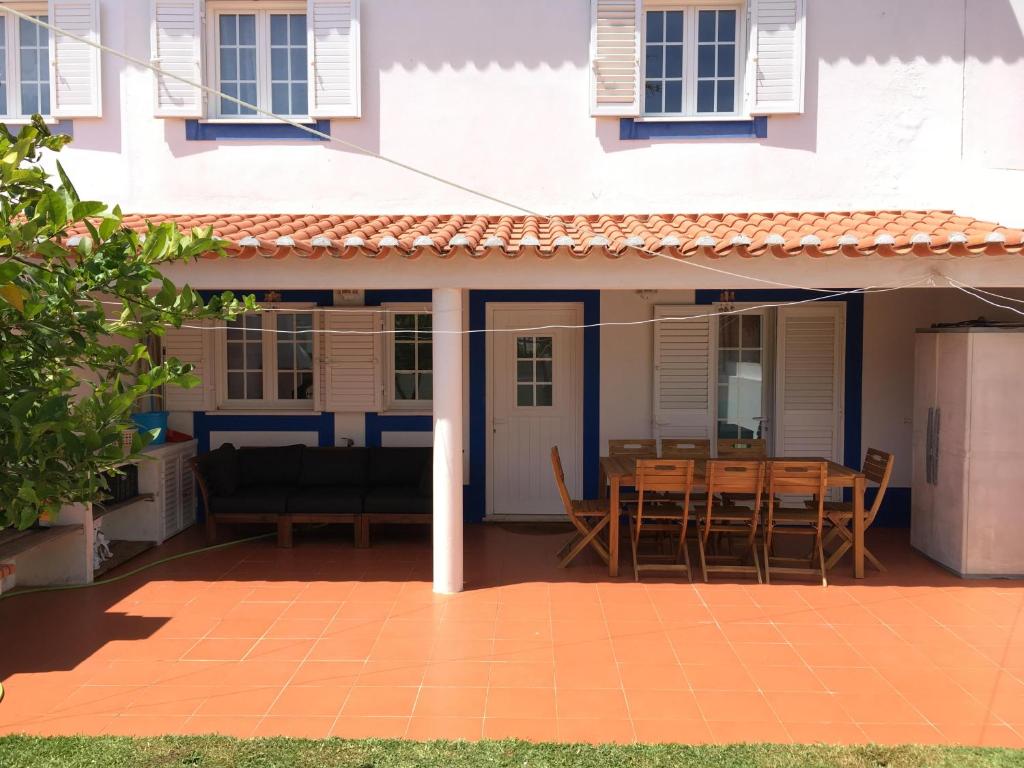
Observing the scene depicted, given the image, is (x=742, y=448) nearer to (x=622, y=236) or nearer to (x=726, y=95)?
(x=622, y=236)

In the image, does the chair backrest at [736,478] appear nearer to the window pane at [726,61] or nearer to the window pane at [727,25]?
the window pane at [726,61]

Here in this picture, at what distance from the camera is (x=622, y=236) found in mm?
7562

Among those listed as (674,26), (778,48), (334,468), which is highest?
(674,26)

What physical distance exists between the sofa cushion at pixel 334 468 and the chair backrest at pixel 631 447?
286cm

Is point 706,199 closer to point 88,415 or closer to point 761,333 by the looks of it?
point 761,333

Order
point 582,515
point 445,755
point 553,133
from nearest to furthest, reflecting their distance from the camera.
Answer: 1. point 445,755
2. point 582,515
3. point 553,133

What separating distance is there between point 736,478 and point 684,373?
2492 mm

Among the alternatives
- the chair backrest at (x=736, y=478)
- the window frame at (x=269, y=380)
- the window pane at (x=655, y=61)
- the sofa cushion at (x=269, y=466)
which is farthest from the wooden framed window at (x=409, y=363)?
the chair backrest at (x=736, y=478)

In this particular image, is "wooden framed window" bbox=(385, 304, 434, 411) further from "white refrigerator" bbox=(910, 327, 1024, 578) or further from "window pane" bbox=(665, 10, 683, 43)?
"white refrigerator" bbox=(910, 327, 1024, 578)

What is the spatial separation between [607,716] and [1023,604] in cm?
433

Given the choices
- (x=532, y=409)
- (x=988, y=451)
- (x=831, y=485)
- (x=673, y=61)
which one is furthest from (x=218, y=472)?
(x=988, y=451)

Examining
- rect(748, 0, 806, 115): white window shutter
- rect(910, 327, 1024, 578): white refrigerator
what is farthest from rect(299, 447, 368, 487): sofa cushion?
rect(910, 327, 1024, 578): white refrigerator

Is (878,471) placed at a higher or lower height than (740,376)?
lower

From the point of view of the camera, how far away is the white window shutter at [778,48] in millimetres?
9133
